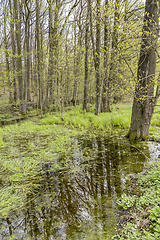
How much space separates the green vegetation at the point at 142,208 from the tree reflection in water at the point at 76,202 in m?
0.21

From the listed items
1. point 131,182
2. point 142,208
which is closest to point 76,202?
point 142,208

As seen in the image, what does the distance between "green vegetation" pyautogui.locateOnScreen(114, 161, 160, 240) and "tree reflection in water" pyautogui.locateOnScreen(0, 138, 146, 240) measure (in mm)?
208

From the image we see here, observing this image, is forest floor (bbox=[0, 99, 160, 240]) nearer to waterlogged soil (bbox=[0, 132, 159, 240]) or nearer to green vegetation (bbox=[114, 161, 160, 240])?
green vegetation (bbox=[114, 161, 160, 240])

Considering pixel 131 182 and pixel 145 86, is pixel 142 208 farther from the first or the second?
pixel 145 86

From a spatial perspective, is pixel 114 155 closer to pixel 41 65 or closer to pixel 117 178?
pixel 117 178

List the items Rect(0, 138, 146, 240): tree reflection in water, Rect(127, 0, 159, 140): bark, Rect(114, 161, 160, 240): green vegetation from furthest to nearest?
1. Rect(127, 0, 159, 140): bark
2. Rect(0, 138, 146, 240): tree reflection in water
3. Rect(114, 161, 160, 240): green vegetation

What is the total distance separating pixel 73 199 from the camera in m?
2.52

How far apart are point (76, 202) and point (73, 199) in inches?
3.8

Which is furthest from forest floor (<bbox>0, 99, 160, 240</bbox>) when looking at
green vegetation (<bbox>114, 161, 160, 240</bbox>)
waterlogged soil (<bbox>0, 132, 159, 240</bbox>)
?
waterlogged soil (<bbox>0, 132, 159, 240</bbox>)

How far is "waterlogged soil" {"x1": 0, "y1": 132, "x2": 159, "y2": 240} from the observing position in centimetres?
193

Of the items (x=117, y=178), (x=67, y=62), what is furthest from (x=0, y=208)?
(x=67, y=62)

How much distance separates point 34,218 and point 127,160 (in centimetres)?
278

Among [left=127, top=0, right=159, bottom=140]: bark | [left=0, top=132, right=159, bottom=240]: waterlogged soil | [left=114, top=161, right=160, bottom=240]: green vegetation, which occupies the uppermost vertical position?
[left=127, top=0, right=159, bottom=140]: bark

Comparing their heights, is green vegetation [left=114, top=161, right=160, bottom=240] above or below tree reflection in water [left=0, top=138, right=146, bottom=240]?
above
